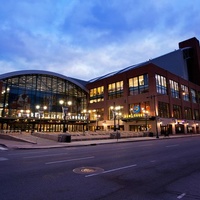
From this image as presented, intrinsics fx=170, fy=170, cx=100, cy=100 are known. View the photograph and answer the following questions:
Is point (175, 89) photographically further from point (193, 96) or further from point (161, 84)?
point (193, 96)

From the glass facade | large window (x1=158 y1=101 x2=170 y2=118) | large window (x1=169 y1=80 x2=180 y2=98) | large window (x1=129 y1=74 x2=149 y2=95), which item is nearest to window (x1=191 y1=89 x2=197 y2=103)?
large window (x1=169 y1=80 x2=180 y2=98)

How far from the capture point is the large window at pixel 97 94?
61878 millimetres

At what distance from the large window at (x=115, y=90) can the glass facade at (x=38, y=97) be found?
1257 cm

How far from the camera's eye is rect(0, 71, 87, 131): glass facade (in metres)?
47.7

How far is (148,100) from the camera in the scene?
45.8m

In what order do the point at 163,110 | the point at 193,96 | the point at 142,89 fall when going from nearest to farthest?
the point at 163,110
the point at 142,89
the point at 193,96

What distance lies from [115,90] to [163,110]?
16882 mm

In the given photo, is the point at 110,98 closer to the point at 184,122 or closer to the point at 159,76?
the point at 159,76

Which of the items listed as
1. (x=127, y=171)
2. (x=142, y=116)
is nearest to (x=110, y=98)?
(x=142, y=116)

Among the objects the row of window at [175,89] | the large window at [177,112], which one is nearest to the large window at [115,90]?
the row of window at [175,89]

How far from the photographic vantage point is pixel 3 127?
151ft

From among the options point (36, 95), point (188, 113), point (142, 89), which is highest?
point (142, 89)

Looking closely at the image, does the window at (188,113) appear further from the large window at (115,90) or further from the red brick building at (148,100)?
the large window at (115,90)

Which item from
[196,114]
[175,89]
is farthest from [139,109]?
[196,114]
